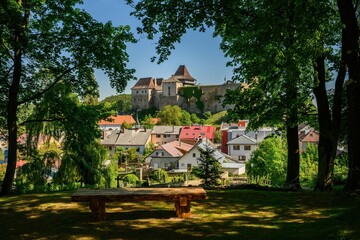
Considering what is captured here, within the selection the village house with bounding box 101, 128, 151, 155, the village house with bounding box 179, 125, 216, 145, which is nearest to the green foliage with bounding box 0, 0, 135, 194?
the village house with bounding box 101, 128, 151, 155

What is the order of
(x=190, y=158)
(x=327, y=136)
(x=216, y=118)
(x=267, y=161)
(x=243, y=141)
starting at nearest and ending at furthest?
(x=327, y=136) < (x=267, y=161) < (x=190, y=158) < (x=243, y=141) < (x=216, y=118)

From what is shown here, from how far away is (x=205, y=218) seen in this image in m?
7.85

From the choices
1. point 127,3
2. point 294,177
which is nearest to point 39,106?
point 127,3

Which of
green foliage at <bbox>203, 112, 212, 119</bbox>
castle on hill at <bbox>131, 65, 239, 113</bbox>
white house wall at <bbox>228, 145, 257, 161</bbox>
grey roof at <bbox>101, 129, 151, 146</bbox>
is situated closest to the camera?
white house wall at <bbox>228, 145, 257, 161</bbox>

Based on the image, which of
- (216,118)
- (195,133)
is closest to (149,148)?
(195,133)

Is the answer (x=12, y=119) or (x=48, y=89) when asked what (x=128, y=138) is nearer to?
(x=48, y=89)

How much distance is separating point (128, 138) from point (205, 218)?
262 ft

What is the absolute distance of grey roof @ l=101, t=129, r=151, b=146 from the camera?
85.4 metres

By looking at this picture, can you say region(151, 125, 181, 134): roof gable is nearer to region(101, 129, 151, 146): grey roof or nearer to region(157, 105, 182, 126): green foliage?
region(101, 129, 151, 146): grey roof

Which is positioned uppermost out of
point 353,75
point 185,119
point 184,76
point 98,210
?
point 184,76

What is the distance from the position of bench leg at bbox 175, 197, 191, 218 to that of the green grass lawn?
0.53ft

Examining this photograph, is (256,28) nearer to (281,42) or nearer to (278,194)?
Answer: (281,42)

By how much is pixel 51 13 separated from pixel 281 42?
7873 mm

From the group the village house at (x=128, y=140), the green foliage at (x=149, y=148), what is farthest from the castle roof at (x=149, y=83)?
the green foliage at (x=149, y=148)
